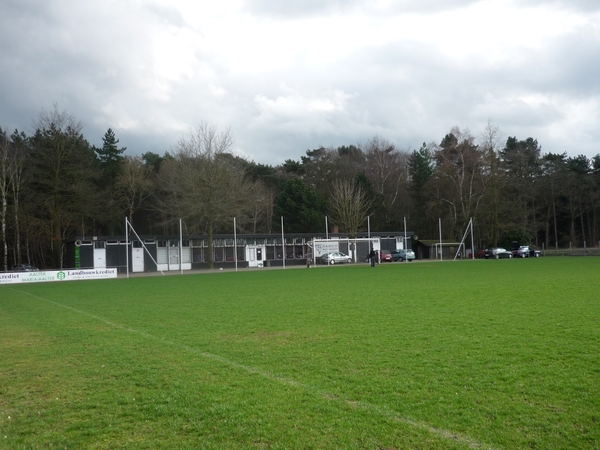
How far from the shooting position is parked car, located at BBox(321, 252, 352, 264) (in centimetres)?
5880

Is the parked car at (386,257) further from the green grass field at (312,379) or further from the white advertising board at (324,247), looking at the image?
the green grass field at (312,379)

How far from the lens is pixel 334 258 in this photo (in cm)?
5916

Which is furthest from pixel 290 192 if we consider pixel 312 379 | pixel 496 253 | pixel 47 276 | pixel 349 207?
pixel 312 379

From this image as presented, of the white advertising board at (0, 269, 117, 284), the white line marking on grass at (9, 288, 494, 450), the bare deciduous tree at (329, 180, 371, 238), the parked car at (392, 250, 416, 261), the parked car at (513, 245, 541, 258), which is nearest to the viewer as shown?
the white line marking on grass at (9, 288, 494, 450)

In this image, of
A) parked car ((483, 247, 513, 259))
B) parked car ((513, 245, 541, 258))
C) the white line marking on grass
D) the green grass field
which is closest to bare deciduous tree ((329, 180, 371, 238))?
parked car ((483, 247, 513, 259))

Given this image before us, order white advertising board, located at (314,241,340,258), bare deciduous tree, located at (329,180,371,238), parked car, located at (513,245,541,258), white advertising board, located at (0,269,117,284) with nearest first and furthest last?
white advertising board, located at (0,269,117,284)
white advertising board, located at (314,241,340,258)
parked car, located at (513,245,541,258)
bare deciduous tree, located at (329,180,371,238)

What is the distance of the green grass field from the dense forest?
4026cm

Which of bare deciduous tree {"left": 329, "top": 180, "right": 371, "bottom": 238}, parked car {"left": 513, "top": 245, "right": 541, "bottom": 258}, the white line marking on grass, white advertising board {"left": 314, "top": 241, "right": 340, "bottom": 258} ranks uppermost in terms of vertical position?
bare deciduous tree {"left": 329, "top": 180, "right": 371, "bottom": 238}

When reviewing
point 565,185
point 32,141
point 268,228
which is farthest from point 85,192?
point 565,185

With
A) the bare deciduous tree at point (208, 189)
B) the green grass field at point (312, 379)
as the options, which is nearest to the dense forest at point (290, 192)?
the bare deciduous tree at point (208, 189)

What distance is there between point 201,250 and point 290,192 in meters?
19.7

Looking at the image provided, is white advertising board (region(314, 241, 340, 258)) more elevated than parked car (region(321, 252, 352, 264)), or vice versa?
white advertising board (region(314, 241, 340, 258))

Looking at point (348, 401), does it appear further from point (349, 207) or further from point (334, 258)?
point (349, 207)

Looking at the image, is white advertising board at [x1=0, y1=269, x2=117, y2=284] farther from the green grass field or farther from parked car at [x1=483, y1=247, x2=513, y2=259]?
parked car at [x1=483, y1=247, x2=513, y2=259]
